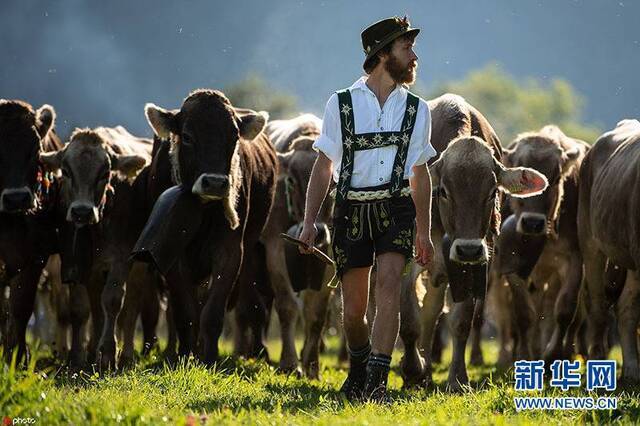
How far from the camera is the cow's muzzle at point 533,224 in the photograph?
14.1 m

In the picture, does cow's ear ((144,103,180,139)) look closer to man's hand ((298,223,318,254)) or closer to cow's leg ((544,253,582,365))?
man's hand ((298,223,318,254))

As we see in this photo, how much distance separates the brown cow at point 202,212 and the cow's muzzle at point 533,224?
3395mm

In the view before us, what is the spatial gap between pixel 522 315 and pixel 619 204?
3.40 metres

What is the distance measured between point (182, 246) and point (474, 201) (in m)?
2.74

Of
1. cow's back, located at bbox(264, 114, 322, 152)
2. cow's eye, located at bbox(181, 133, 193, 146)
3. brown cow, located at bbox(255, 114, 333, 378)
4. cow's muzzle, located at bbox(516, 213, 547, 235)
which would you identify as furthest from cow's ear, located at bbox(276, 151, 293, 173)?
cow's eye, located at bbox(181, 133, 193, 146)

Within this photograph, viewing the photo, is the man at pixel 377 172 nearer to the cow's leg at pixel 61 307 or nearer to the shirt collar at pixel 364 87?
the shirt collar at pixel 364 87

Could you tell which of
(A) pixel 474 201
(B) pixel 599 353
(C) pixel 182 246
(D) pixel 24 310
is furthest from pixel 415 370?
(D) pixel 24 310

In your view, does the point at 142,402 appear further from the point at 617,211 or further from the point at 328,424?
the point at 617,211

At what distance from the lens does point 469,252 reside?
34.9 feet

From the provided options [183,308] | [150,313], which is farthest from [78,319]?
[150,313]

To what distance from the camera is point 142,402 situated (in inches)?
319

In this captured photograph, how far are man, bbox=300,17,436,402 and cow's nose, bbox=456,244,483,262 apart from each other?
1759 mm

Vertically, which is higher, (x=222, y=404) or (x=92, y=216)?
(x=92, y=216)

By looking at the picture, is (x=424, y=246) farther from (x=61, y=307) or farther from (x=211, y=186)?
(x=61, y=307)
